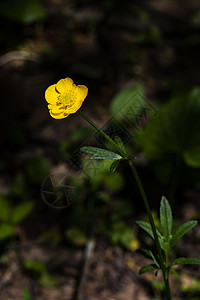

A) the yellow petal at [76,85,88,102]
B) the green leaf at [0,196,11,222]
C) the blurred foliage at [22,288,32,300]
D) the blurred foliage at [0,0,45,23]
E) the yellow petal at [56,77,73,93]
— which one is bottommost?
the blurred foliage at [22,288,32,300]

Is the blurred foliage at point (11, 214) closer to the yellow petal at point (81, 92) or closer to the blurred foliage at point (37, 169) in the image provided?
the blurred foliage at point (37, 169)

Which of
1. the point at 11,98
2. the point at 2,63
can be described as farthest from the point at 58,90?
the point at 2,63

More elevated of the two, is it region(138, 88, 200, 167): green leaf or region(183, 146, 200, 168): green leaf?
region(138, 88, 200, 167): green leaf

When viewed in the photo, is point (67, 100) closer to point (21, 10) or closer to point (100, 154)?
point (100, 154)

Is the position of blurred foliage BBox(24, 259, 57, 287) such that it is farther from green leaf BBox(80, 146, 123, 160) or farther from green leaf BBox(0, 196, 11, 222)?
green leaf BBox(80, 146, 123, 160)

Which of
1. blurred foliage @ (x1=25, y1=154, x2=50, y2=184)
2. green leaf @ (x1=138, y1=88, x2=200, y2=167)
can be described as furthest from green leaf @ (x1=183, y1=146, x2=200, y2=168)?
blurred foliage @ (x1=25, y1=154, x2=50, y2=184)

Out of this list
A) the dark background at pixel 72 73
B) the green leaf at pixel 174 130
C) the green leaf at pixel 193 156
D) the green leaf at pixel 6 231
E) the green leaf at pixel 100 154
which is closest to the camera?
the green leaf at pixel 100 154

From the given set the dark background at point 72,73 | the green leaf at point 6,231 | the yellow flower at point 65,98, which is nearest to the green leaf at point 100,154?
the yellow flower at point 65,98

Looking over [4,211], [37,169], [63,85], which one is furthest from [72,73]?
[63,85]
